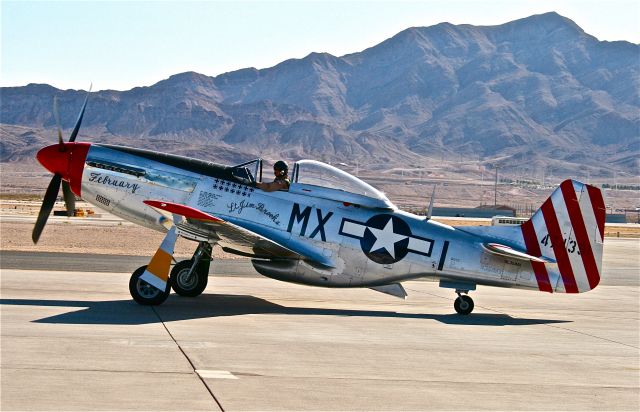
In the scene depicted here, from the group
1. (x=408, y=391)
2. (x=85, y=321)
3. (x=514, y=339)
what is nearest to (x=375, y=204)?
(x=514, y=339)

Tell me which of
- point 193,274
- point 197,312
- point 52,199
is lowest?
point 197,312

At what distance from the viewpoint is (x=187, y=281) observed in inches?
693

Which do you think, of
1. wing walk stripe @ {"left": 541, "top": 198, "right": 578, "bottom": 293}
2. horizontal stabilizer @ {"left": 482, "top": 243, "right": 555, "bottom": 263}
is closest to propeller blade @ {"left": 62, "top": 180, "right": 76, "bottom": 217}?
horizontal stabilizer @ {"left": 482, "top": 243, "right": 555, "bottom": 263}

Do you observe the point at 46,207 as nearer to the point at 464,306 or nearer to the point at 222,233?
the point at 222,233

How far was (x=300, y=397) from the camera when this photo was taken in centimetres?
948

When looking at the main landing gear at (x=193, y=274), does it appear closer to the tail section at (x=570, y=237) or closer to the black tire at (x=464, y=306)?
the black tire at (x=464, y=306)

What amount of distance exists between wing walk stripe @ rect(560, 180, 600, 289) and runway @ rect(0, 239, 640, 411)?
0.92m

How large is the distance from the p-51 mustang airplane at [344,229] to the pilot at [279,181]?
0.11 meters

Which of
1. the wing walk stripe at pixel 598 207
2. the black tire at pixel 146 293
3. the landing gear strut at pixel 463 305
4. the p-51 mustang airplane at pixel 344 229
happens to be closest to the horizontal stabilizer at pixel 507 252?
the p-51 mustang airplane at pixel 344 229

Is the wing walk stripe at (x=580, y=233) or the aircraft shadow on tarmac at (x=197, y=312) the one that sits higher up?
the wing walk stripe at (x=580, y=233)

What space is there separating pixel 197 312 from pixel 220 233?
4.55ft

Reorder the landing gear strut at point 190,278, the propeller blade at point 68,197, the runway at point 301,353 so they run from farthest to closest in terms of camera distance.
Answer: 1. the propeller blade at point 68,197
2. the landing gear strut at point 190,278
3. the runway at point 301,353

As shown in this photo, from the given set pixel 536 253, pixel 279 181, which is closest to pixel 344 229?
pixel 279 181

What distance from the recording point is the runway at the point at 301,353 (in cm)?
943
